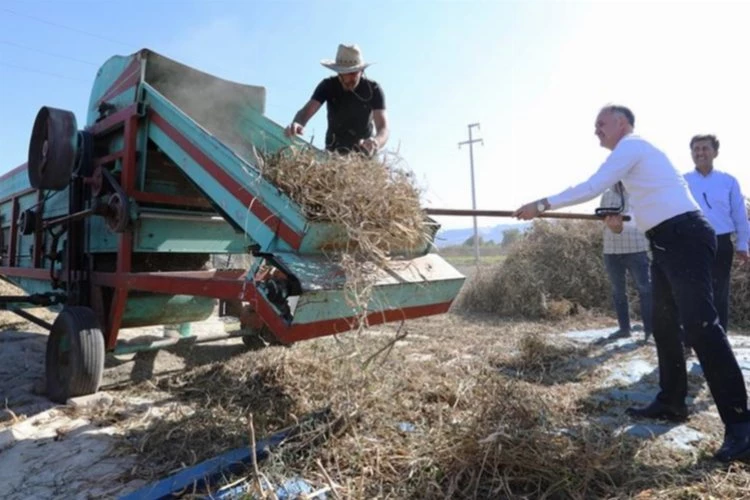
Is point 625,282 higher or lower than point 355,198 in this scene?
lower

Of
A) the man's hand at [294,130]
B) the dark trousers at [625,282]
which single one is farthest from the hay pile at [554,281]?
the man's hand at [294,130]

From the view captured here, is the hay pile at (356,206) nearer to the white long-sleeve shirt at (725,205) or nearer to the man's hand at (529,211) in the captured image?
the man's hand at (529,211)

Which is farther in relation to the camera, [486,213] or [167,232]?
[167,232]

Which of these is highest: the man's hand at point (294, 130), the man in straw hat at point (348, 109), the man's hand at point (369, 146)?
the man in straw hat at point (348, 109)

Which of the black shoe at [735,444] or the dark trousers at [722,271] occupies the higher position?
the dark trousers at [722,271]

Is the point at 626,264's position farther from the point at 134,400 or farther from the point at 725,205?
the point at 134,400

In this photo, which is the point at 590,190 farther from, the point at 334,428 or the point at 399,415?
the point at 334,428

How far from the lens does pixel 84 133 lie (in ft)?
13.2

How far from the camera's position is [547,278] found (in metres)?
8.91

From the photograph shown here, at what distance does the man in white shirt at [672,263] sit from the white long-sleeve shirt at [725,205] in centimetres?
156

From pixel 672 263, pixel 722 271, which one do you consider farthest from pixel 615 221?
pixel 722 271

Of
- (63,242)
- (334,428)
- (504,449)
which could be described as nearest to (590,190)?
(504,449)

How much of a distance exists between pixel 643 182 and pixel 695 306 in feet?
2.46

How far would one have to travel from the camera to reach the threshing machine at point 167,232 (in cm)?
248
